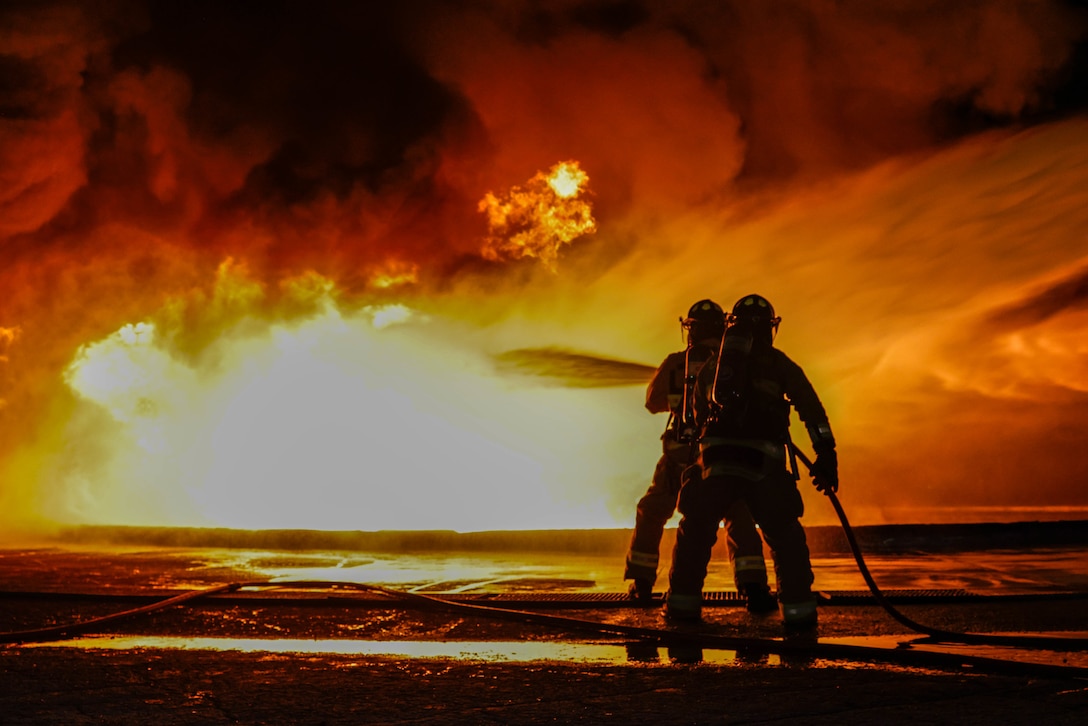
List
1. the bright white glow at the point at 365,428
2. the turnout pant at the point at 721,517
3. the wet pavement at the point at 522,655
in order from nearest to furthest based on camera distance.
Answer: the wet pavement at the point at 522,655 < the turnout pant at the point at 721,517 < the bright white glow at the point at 365,428

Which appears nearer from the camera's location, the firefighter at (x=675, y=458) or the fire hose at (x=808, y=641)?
the fire hose at (x=808, y=641)

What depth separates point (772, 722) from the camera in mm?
3229

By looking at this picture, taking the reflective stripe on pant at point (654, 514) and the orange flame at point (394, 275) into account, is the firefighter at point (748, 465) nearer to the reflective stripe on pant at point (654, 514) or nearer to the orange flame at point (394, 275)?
the reflective stripe on pant at point (654, 514)

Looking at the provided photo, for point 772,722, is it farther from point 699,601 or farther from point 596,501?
point 596,501

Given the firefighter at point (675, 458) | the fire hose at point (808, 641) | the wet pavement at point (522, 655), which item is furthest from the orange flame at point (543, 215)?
the fire hose at point (808, 641)

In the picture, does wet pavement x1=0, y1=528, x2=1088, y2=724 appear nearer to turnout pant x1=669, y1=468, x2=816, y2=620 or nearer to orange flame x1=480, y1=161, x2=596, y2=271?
turnout pant x1=669, y1=468, x2=816, y2=620

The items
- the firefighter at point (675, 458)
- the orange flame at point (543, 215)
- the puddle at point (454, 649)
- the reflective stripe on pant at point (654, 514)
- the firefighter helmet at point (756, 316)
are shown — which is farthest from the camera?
the orange flame at point (543, 215)

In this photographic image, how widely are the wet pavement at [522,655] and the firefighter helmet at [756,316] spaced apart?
1.52 m

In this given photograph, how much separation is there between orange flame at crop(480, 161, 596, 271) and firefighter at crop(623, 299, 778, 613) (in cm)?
680

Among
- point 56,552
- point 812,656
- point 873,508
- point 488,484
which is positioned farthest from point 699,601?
point 873,508

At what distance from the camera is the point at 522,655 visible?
4.61 m

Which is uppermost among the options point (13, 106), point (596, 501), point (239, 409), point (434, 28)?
point (434, 28)

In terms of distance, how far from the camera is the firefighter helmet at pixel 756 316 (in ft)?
19.3

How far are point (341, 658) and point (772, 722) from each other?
77.8 inches
